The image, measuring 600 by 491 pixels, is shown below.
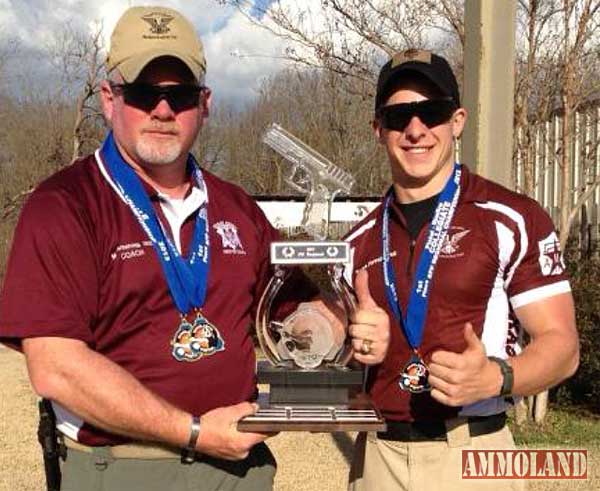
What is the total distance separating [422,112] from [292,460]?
4.96m

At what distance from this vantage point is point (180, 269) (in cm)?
263

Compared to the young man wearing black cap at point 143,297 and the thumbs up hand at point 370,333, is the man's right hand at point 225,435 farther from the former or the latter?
the thumbs up hand at point 370,333

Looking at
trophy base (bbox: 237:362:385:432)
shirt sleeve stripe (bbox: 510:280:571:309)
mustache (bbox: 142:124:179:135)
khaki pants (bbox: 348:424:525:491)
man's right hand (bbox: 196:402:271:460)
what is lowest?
khaki pants (bbox: 348:424:525:491)

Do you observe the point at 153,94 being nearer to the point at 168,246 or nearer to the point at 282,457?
the point at 168,246

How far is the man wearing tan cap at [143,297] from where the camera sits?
243 centimetres

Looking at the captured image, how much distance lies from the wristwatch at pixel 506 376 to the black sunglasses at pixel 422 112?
0.89m

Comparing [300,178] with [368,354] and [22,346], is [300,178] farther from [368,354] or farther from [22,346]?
[22,346]

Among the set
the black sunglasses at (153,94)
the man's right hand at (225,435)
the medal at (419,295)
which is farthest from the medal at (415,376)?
the black sunglasses at (153,94)

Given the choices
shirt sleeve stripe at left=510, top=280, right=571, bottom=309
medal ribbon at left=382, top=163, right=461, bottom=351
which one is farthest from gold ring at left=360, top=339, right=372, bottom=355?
shirt sleeve stripe at left=510, top=280, right=571, bottom=309

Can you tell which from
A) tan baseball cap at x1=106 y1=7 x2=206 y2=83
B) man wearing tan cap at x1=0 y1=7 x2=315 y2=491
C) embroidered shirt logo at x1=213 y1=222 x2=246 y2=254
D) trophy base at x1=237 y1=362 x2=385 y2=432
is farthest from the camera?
embroidered shirt logo at x1=213 y1=222 x2=246 y2=254

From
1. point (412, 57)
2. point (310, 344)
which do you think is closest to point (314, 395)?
point (310, 344)

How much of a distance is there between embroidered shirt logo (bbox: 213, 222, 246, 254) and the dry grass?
4228mm

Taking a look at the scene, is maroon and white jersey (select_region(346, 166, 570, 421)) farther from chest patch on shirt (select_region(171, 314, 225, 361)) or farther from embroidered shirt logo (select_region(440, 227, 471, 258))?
chest patch on shirt (select_region(171, 314, 225, 361))

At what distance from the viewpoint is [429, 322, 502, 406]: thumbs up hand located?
2.43m
